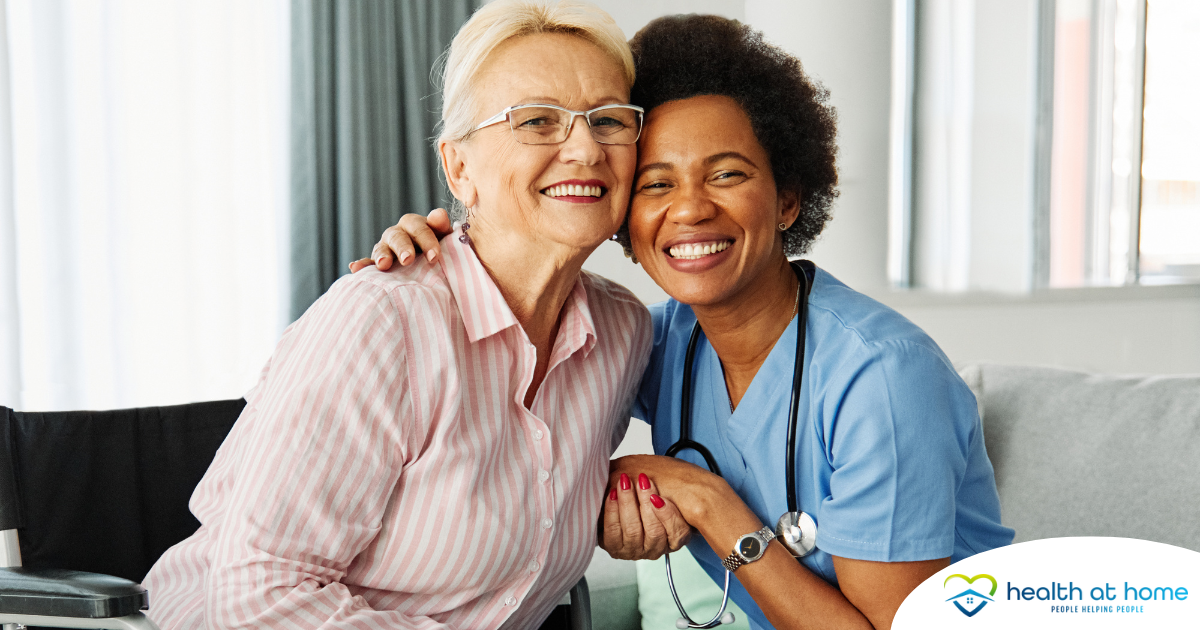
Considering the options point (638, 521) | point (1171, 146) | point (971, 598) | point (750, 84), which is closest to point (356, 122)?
point (750, 84)

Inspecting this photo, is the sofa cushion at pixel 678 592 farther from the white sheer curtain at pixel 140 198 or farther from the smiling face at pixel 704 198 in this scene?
the white sheer curtain at pixel 140 198

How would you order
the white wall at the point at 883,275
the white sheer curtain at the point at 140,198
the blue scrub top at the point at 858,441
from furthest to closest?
the white wall at the point at 883,275 → the white sheer curtain at the point at 140,198 → the blue scrub top at the point at 858,441

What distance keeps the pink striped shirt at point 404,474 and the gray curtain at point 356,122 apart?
1.65m

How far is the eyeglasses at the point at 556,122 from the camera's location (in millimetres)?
1156

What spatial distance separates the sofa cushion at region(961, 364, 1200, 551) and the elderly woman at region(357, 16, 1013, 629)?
565 millimetres

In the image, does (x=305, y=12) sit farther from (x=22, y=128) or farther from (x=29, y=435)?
(x=29, y=435)

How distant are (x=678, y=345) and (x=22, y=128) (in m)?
2.04

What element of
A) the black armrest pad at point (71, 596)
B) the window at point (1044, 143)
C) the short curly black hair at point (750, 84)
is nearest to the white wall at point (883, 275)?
the window at point (1044, 143)

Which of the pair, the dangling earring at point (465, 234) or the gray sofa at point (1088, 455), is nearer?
the dangling earring at point (465, 234)

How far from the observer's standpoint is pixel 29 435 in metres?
1.30

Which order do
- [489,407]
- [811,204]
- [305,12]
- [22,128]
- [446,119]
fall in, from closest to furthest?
[489,407], [446,119], [811,204], [22,128], [305,12]

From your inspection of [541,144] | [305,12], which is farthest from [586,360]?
[305,12]

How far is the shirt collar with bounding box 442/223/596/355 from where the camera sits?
1.13 m

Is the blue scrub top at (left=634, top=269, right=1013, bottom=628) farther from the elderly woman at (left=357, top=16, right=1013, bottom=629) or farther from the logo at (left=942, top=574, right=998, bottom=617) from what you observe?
the logo at (left=942, top=574, right=998, bottom=617)
